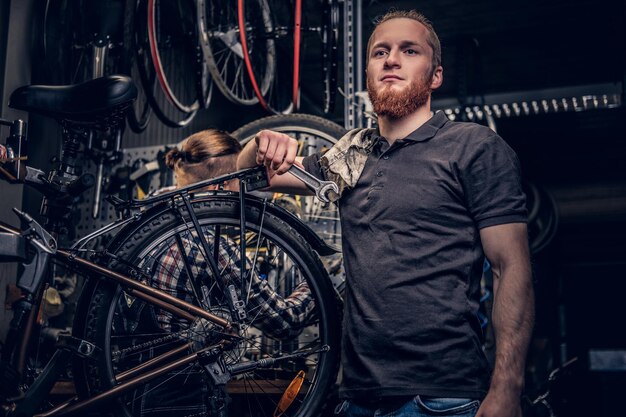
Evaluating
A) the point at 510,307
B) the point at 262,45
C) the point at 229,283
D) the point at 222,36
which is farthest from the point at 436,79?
the point at 262,45

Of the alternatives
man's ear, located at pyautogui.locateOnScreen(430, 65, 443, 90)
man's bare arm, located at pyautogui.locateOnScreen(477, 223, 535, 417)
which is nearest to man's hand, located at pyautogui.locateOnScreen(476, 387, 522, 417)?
man's bare arm, located at pyautogui.locateOnScreen(477, 223, 535, 417)

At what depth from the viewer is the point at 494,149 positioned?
191 cm

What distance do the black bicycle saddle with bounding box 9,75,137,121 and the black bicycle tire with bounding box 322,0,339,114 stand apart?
1720mm

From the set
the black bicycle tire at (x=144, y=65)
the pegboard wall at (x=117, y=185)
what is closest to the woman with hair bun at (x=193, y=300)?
the pegboard wall at (x=117, y=185)

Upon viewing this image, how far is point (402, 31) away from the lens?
6.95 feet

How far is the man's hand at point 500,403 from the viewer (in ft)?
5.68

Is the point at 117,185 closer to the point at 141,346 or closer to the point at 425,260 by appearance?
the point at 141,346

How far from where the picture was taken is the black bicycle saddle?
207 cm

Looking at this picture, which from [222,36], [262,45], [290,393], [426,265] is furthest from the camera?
[262,45]

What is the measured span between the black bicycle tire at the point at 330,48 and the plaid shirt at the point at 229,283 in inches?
63.6

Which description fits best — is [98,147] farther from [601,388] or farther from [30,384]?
[601,388]

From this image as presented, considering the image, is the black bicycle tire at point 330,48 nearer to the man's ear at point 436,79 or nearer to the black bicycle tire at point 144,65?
the black bicycle tire at point 144,65

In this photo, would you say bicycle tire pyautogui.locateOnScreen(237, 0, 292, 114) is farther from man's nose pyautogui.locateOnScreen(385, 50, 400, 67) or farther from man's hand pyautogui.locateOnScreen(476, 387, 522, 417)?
man's hand pyautogui.locateOnScreen(476, 387, 522, 417)

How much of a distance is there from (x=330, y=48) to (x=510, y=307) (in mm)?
2287
